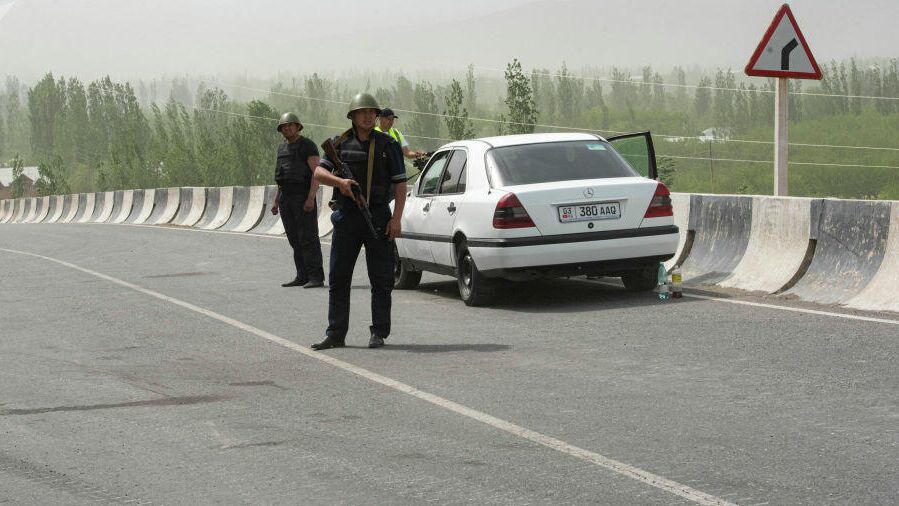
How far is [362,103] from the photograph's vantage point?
9883 millimetres

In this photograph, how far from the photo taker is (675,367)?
332 inches

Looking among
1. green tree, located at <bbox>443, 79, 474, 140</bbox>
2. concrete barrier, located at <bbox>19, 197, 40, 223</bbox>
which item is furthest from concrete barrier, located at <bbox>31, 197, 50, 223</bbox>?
green tree, located at <bbox>443, 79, 474, 140</bbox>

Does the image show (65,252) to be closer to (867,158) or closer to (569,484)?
(569,484)

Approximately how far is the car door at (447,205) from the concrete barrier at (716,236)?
2.55 m

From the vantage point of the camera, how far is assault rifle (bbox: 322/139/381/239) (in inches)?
393

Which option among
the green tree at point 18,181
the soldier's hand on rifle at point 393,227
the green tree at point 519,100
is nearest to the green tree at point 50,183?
the green tree at point 18,181

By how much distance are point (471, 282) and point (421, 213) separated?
5.39 ft

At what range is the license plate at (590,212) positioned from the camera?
39.4 feet

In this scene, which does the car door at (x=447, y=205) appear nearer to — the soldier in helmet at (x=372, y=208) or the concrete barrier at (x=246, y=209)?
the soldier in helmet at (x=372, y=208)

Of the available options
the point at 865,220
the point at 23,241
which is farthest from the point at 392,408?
the point at 23,241

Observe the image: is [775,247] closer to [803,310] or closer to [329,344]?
[803,310]

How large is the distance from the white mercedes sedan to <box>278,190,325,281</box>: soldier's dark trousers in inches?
86.8

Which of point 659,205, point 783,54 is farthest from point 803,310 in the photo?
point 783,54

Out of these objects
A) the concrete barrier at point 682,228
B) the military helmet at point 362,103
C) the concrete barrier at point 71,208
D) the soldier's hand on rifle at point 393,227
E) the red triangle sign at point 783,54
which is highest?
the red triangle sign at point 783,54
